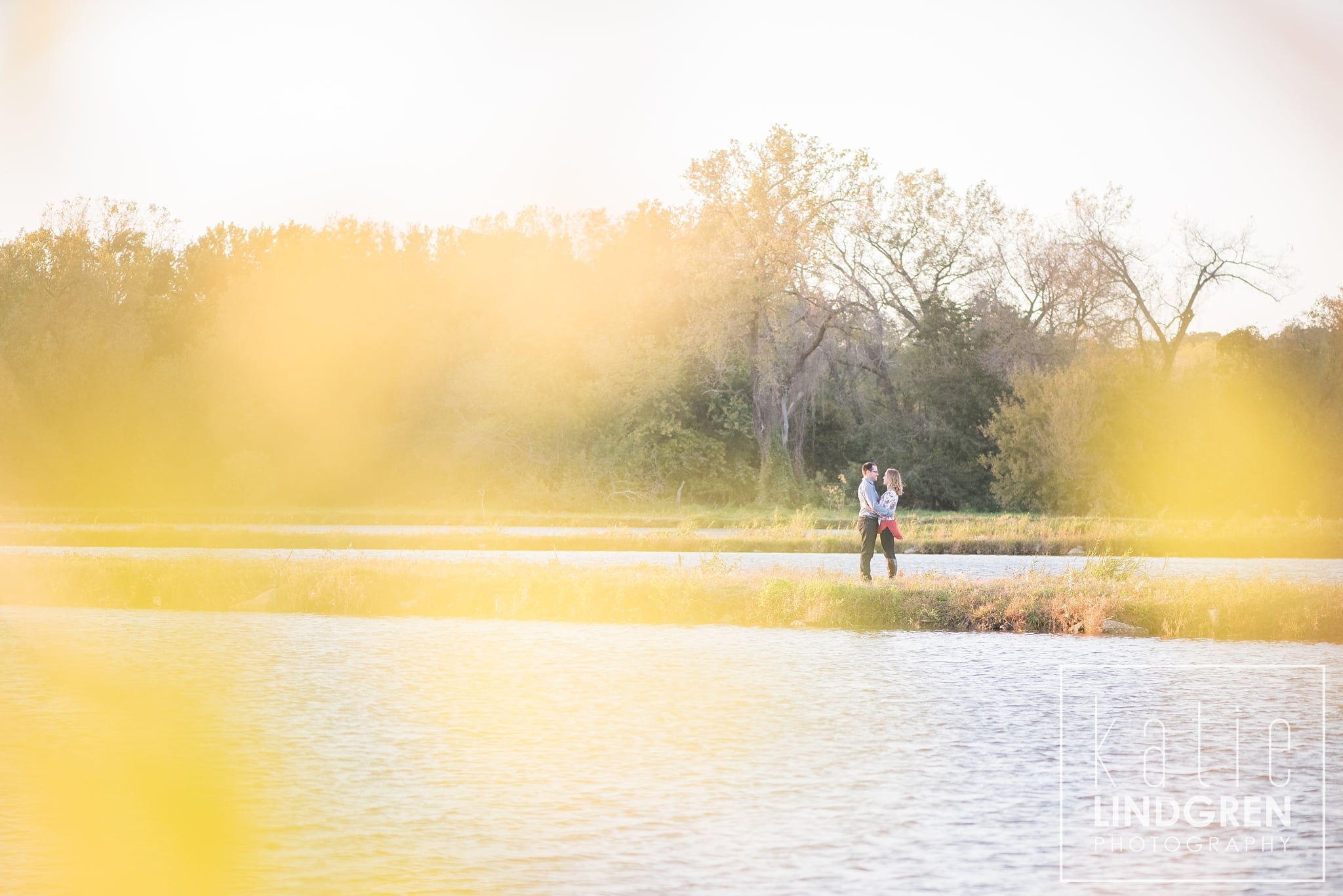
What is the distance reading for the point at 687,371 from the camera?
53719 millimetres

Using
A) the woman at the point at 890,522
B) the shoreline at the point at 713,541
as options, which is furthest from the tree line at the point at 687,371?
the woman at the point at 890,522

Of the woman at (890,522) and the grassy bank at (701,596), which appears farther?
the woman at (890,522)

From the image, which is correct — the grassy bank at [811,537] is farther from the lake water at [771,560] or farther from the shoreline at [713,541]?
the lake water at [771,560]

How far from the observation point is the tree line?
48625mm

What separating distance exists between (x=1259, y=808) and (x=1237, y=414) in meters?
43.7

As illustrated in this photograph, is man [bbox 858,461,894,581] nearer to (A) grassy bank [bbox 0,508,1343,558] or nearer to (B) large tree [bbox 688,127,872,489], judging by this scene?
(A) grassy bank [bbox 0,508,1343,558]

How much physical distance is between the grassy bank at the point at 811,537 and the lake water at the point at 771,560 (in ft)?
1.81

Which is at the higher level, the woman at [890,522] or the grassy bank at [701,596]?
the woman at [890,522]

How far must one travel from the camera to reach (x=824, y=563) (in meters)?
26.5

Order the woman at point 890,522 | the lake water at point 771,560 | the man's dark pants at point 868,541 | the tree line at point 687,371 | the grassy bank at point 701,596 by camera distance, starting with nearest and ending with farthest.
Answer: the grassy bank at point 701,596, the woman at point 890,522, the man's dark pants at point 868,541, the lake water at point 771,560, the tree line at point 687,371

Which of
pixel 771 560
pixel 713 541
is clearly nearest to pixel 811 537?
pixel 713 541

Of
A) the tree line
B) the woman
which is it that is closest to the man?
the woman

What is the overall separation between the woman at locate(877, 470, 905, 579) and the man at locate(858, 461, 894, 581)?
0.10m

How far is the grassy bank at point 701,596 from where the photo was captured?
1788 centimetres
